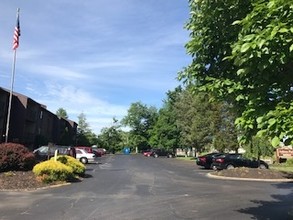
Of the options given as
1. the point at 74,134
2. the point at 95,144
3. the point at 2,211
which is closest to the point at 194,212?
the point at 2,211

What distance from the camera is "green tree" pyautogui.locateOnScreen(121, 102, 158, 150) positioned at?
129500 mm

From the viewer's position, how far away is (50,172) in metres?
20.2

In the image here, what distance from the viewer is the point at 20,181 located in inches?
755

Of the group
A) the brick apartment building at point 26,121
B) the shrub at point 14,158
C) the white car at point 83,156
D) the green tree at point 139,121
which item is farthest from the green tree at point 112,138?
the shrub at point 14,158

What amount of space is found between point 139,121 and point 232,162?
101044 millimetres

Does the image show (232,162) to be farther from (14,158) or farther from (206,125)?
(206,125)

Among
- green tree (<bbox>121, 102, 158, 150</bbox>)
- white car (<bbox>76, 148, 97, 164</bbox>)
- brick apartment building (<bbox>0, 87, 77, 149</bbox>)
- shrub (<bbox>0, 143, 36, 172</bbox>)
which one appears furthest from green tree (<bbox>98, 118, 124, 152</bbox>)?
shrub (<bbox>0, 143, 36, 172</bbox>)

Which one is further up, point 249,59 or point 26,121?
point 26,121

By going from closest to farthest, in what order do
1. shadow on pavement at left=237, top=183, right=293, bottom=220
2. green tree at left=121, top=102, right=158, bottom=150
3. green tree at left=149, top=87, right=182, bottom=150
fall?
shadow on pavement at left=237, top=183, right=293, bottom=220
green tree at left=149, top=87, right=182, bottom=150
green tree at left=121, top=102, right=158, bottom=150

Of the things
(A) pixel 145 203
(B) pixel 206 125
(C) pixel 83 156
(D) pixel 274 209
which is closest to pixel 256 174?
(D) pixel 274 209

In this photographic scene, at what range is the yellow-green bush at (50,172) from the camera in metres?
20.0

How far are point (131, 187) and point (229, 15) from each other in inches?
505

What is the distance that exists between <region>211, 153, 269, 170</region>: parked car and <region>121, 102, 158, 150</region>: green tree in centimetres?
9470

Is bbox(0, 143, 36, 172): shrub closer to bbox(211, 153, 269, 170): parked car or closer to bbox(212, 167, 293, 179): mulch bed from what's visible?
bbox(212, 167, 293, 179): mulch bed
